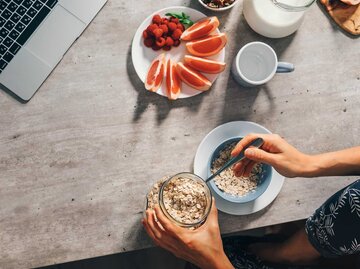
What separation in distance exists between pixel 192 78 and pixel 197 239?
0.37m

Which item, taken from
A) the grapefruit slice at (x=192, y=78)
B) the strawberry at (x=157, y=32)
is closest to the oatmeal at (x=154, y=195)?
the grapefruit slice at (x=192, y=78)

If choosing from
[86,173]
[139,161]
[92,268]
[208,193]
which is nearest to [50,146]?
[86,173]

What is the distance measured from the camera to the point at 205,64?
1.12 metres

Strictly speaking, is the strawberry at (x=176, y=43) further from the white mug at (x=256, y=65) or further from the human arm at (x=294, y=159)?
the human arm at (x=294, y=159)

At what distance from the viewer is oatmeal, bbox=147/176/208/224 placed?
1.03 meters

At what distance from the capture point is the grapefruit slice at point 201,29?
1.12 metres

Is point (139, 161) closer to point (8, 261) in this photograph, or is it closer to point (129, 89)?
point (129, 89)

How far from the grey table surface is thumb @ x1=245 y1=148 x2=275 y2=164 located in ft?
0.55

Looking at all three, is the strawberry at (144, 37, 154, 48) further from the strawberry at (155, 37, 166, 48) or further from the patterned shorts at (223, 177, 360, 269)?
the patterned shorts at (223, 177, 360, 269)

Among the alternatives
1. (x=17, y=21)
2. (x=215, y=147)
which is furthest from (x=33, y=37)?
(x=215, y=147)

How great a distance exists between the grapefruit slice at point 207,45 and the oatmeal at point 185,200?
31cm

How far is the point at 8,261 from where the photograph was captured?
1097mm

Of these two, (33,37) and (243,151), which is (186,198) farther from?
(33,37)

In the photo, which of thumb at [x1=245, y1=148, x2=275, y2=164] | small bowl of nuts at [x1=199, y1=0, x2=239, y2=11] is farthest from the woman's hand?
small bowl of nuts at [x1=199, y1=0, x2=239, y2=11]
